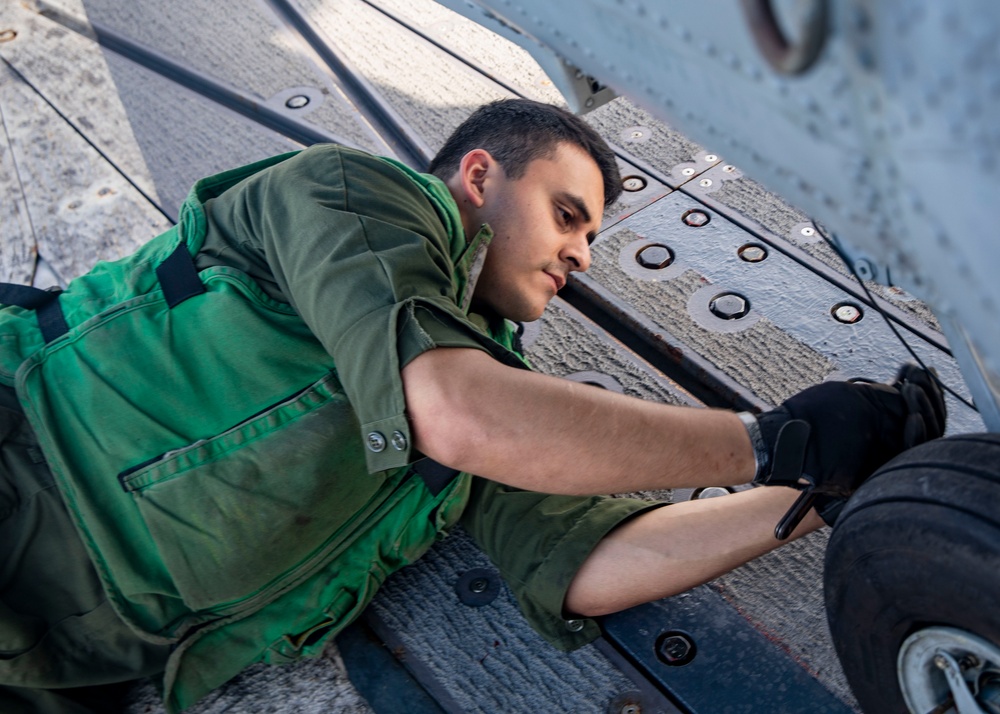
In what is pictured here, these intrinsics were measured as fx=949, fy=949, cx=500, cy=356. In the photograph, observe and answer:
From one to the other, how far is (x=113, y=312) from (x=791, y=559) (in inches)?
55.4

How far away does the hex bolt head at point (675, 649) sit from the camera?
71.1 inches

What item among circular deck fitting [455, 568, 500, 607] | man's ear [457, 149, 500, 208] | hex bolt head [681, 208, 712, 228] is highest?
man's ear [457, 149, 500, 208]

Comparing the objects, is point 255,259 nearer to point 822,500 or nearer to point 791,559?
point 822,500

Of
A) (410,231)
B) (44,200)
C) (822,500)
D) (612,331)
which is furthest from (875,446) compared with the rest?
(44,200)

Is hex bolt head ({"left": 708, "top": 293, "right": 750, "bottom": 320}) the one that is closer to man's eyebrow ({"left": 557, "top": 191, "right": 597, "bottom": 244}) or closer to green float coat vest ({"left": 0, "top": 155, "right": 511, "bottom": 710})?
man's eyebrow ({"left": 557, "top": 191, "right": 597, "bottom": 244})

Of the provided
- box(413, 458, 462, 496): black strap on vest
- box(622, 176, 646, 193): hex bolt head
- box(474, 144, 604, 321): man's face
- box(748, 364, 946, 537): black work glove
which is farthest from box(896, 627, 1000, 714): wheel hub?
box(622, 176, 646, 193): hex bolt head

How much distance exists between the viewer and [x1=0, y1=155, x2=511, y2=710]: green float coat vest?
1.64 m

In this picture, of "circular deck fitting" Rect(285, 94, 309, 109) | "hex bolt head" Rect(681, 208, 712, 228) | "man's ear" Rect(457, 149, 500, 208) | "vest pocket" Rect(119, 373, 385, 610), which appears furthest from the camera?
"circular deck fitting" Rect(285, 94, 309, 109)

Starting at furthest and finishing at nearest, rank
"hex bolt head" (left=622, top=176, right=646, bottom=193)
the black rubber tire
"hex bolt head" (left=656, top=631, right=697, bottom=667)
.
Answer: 1. "hex bolt head" (left=622, top=176, right=646, bottom=193)
2. "hex bolt head" (left=656, top=631, right=697, bottom=667)
3. the black rubber tire

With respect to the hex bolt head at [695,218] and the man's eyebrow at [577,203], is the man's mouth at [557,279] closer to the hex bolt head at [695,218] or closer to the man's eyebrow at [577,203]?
the man's eyebrow at [577,203]

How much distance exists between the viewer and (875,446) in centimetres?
155

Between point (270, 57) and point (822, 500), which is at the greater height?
point (822, 500)

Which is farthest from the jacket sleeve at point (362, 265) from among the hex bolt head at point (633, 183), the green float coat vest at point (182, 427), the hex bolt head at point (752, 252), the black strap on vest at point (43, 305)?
the hex bolt head at point (633, 183)

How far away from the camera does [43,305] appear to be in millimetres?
1756
